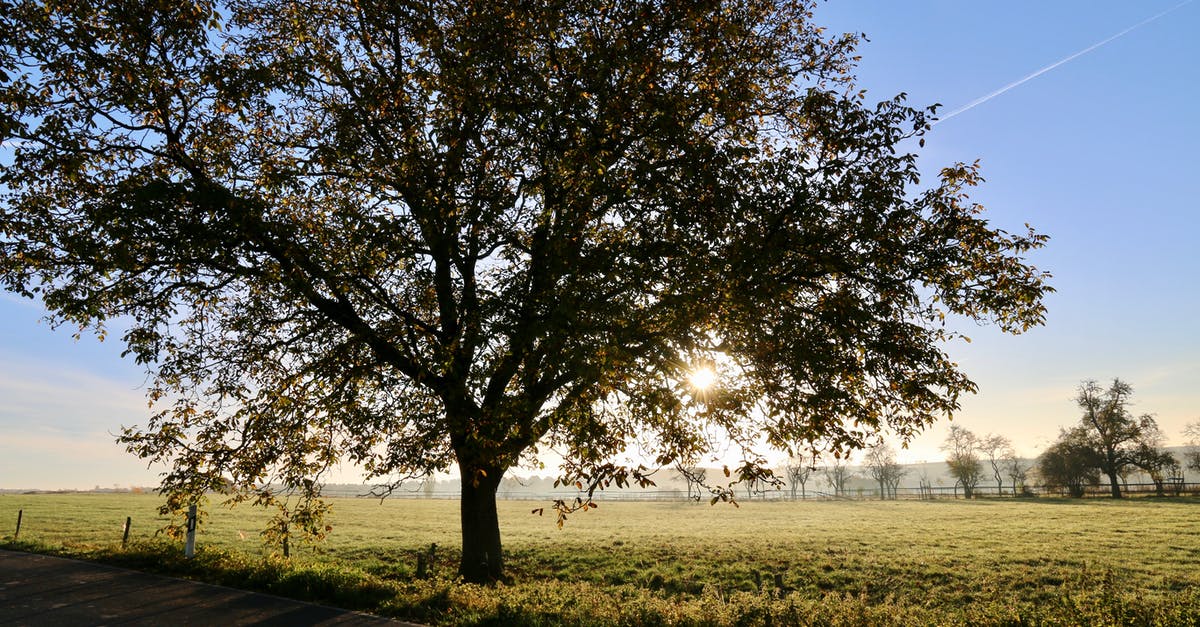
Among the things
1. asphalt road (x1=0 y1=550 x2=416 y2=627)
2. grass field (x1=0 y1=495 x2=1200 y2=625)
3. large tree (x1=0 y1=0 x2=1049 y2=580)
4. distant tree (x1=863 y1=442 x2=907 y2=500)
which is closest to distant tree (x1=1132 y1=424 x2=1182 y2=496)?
grass field (x1=0 y1=495 x2=1200 y2=625)

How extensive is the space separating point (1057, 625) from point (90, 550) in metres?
20.7

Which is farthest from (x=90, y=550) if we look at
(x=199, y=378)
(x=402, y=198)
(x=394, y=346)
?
(x=402, y=198)

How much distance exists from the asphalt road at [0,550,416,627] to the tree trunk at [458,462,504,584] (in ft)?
15.6

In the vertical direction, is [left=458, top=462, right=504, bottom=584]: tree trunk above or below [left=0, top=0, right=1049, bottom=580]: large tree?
below

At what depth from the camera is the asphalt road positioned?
8.73 m

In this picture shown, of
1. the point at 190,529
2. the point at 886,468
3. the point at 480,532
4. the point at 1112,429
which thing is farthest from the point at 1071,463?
the point at 190,529

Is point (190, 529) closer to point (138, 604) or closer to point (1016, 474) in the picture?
point (138, 604)

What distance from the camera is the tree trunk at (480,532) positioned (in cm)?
1430

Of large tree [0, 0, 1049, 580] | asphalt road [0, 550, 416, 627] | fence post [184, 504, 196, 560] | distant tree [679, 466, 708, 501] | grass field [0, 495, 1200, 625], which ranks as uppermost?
large tree [0, 0, 1049, 580]

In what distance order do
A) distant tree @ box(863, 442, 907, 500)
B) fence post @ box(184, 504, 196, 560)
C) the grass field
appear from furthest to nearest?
distant tree @ box(863, 442, 907, 500) → fence post @ box(184, 504, 196, 560) → the grass field

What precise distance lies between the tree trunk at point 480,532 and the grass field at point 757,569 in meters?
0.87

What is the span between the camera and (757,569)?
2075 centimetres

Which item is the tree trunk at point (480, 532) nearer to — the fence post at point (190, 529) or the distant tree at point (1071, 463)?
the fence post at point (190, 529)

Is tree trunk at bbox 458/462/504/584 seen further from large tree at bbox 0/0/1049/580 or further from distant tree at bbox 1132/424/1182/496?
distant tree at bbox 1132/424/1182/496
